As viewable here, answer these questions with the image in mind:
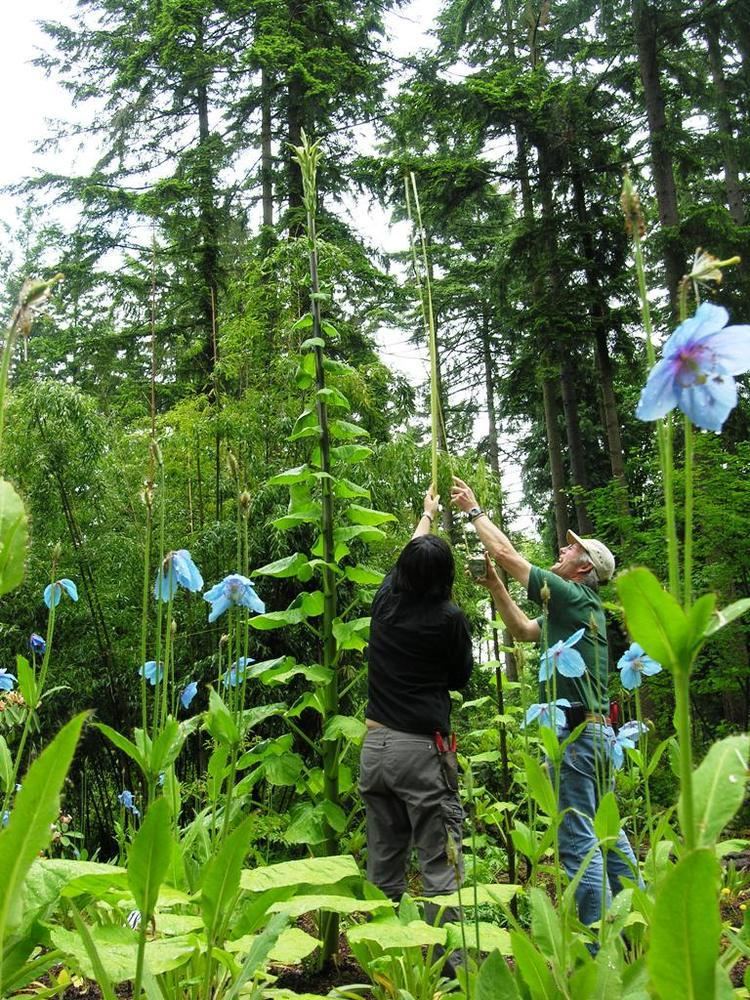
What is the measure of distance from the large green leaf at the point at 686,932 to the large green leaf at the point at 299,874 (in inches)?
33.0

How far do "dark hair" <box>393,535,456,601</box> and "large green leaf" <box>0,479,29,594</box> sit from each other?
1.73m

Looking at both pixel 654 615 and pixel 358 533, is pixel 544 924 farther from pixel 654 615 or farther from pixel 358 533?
pixel 358 533

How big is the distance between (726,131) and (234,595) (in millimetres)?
10585

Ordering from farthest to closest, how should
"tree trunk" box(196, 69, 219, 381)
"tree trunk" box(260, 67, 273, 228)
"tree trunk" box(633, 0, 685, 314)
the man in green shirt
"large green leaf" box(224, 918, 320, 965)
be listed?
"tree trunk" box(260, 67, 273, 228)
"tree trunk" box(196, 69, 219, 381)
"tree trunk" box(633, 0, 685, 314)
the man in green shirt
"large green leaf" box(224, 918, 320, 965)

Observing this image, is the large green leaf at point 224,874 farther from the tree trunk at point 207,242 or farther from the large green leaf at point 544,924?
the tree trunk at point 207,242

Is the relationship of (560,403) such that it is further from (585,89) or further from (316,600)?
(316,600)

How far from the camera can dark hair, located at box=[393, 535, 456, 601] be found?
2506 millimetres

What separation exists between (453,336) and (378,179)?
5.67 m

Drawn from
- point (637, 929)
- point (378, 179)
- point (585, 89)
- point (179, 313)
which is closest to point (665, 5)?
point (585, 89)

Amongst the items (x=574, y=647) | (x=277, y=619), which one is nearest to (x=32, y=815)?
(x=277, y=619)

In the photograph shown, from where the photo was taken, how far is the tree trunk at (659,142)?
839 centimetres

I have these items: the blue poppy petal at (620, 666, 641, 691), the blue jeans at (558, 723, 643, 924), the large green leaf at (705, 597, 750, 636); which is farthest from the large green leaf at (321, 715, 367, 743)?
the large green leaf at (705, 597, 750, 636)

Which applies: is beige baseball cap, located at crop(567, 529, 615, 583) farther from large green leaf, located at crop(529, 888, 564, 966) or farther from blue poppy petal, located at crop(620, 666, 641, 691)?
large green leaf, located at crop(529, 888, 564, 966)

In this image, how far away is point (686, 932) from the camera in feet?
2.28
